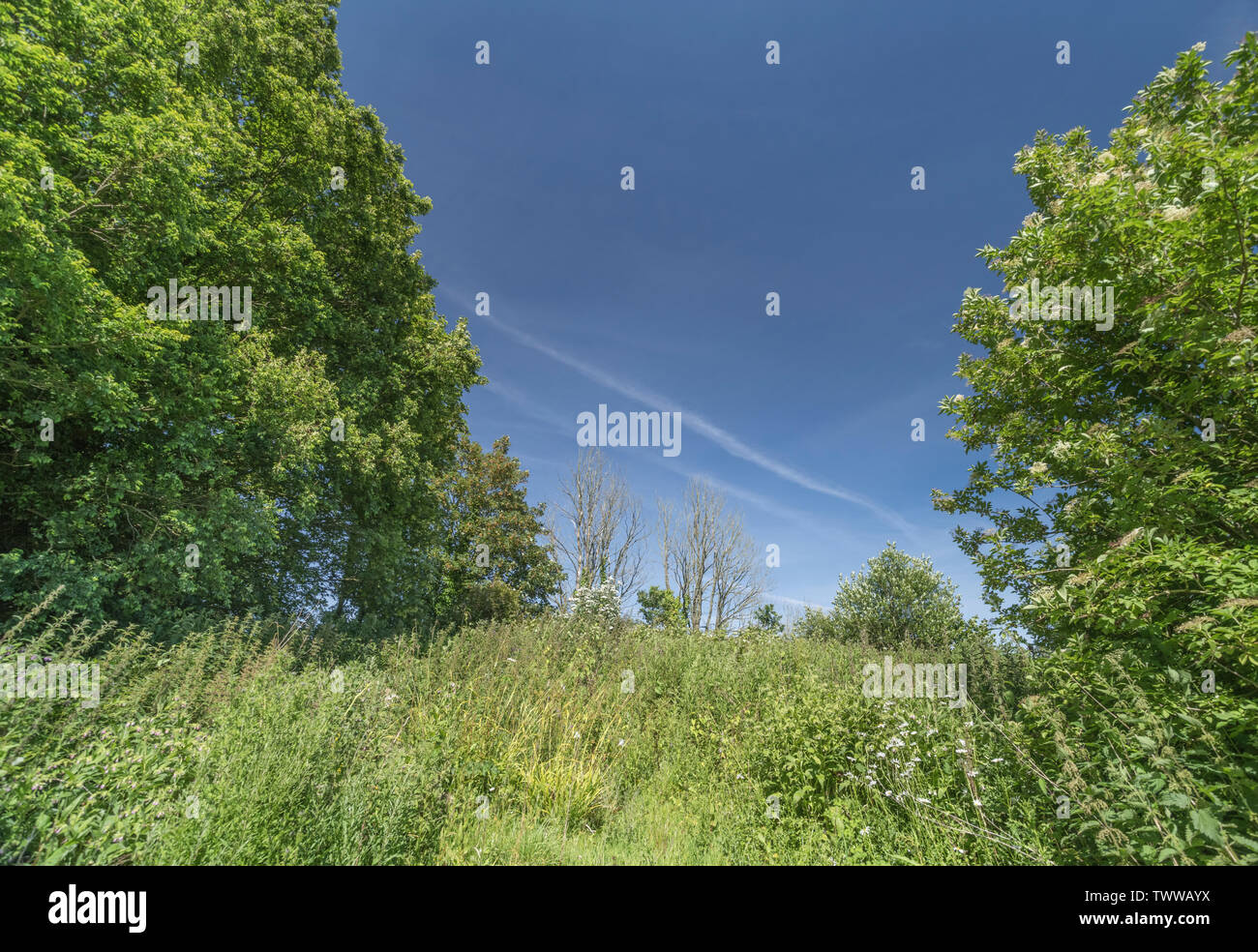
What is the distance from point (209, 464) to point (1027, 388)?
483 inches

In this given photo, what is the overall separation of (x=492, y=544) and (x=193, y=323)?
1506 centimetres

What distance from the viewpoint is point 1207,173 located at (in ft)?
10.6

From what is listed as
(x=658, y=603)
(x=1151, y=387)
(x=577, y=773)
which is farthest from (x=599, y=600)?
(x=1151, y=387)

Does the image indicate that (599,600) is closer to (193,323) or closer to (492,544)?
(492,544)

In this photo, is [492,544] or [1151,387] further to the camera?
[492,544]

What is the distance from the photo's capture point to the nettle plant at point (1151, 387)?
3025 millimetres

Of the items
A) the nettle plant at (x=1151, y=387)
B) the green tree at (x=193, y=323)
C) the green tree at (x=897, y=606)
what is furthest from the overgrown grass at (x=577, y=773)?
the green tree at (x=897, y=606)

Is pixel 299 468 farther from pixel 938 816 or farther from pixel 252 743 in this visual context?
pixel 938 816

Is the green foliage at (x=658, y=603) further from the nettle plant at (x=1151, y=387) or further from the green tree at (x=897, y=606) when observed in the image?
the nettle plant at (x=1151, y=387)

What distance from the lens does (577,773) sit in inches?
187

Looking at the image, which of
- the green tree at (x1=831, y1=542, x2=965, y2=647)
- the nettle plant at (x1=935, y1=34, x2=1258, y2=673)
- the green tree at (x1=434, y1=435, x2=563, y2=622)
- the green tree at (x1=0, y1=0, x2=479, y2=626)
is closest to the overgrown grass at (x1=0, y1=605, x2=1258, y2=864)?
the nettle plant at (x1=935, y1=34, x2=1258, y2=673)

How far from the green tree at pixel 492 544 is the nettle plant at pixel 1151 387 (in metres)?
17.9

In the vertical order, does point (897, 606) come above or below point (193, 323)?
below

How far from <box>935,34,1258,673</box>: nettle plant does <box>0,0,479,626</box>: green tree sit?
11142 millimetres
